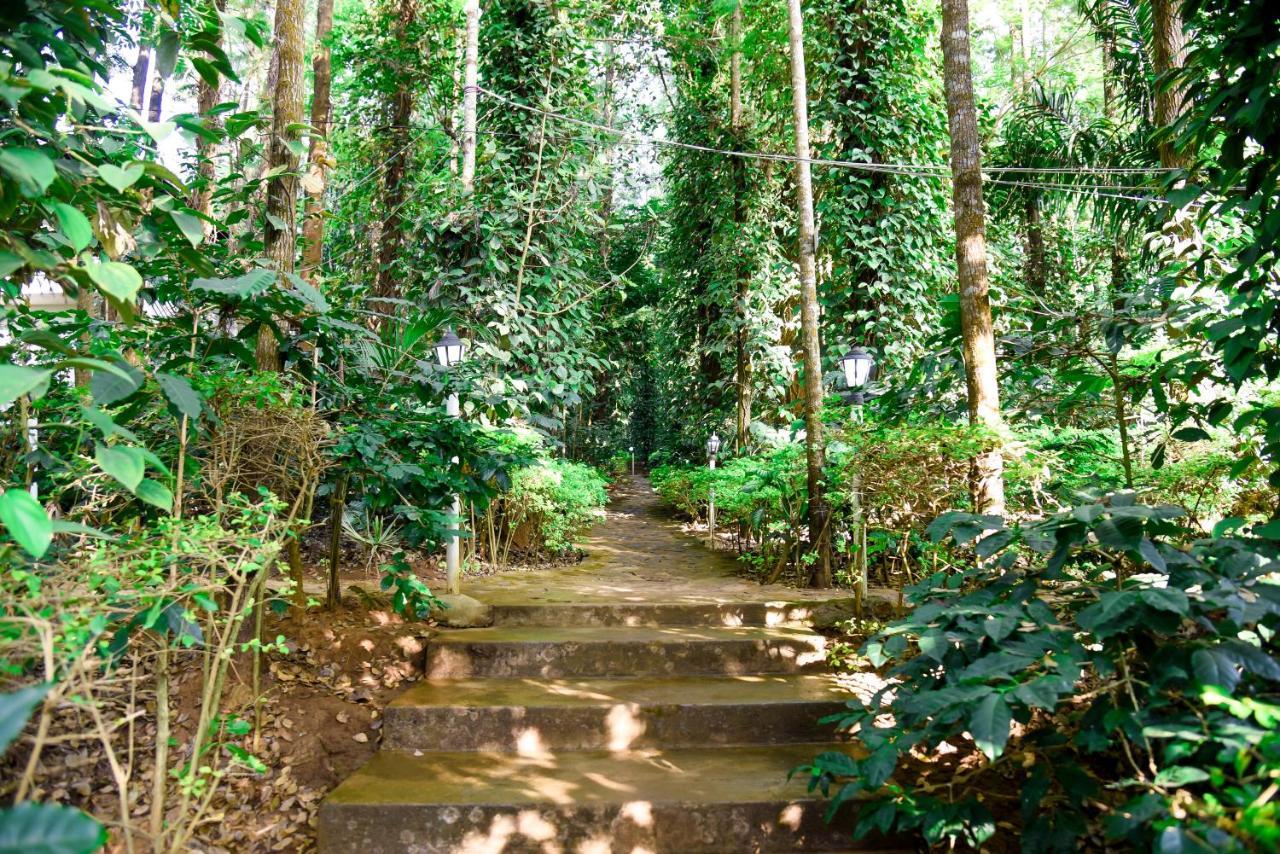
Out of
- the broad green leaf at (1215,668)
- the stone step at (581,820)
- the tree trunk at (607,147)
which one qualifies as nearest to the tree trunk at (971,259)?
the stone step at (581,820)

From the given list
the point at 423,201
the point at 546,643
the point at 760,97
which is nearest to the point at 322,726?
the point at 546,643

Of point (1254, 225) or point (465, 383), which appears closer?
point (1254, 225)

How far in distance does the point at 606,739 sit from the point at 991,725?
6.19ft

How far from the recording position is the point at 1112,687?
1.88 meters

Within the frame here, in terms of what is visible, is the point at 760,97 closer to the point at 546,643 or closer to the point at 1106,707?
the point at 546,643

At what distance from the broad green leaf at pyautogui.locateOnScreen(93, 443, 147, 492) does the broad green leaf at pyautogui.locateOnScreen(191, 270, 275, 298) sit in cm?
94

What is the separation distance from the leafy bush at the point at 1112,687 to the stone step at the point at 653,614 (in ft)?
6.08

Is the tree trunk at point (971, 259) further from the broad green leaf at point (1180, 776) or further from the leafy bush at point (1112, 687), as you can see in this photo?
the broad green leaf at point (1180, 776)

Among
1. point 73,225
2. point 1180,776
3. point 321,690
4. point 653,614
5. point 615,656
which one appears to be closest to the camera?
point 73,225

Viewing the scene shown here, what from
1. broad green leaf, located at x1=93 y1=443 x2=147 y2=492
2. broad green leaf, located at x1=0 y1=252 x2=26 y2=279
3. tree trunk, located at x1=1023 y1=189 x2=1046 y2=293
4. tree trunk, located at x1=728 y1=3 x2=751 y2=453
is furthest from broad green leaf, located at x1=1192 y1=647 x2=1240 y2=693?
tree trunk, located at x1=1023 y1=189 x2=1046 y2=293

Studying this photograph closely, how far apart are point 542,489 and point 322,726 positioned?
12.2 ft

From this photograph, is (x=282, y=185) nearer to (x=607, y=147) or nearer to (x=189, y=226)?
(x=189, y=226)

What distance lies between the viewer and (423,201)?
8250 mm

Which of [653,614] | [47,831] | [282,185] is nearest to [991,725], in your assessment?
[47,831]
